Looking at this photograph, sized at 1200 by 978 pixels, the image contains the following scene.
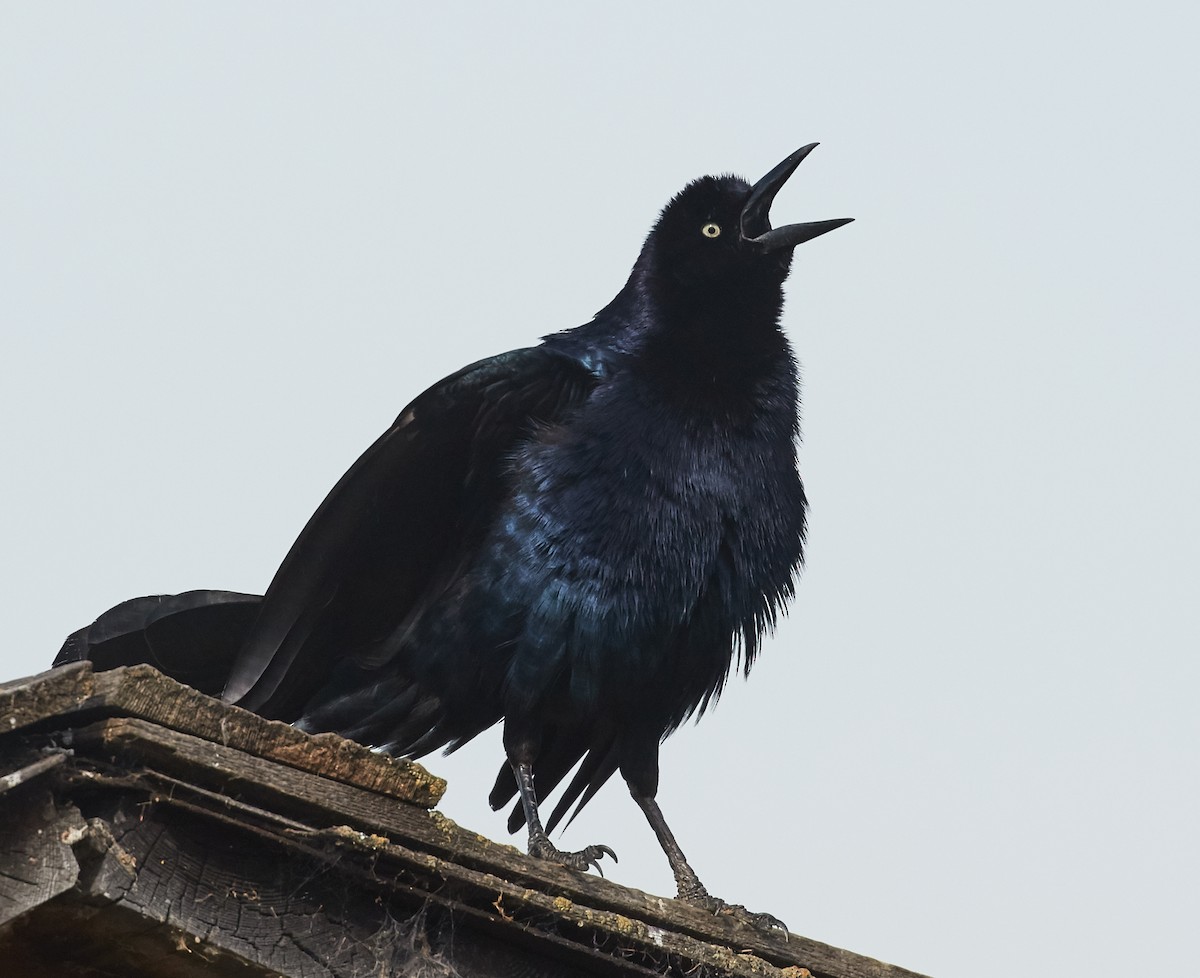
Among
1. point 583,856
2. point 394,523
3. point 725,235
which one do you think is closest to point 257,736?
point 583,856

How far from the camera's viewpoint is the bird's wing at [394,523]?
4574 millimetres

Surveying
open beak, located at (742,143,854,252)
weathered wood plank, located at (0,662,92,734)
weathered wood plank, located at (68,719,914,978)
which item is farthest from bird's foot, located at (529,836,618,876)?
open beak, located at (742,143,854,252)

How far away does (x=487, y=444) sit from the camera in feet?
15.8

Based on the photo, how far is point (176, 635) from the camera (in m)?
4.57

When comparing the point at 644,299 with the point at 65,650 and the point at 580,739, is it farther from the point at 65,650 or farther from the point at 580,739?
the point at 65,650

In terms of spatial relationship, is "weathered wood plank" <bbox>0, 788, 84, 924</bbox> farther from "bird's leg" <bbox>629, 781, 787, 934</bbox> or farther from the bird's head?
the bird's head

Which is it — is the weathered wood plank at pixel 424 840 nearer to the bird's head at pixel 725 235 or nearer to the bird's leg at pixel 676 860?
the bird's leg at pixel 676 860

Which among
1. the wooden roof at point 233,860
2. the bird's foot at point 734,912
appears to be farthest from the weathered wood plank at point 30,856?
the bird's foot at point 734,912

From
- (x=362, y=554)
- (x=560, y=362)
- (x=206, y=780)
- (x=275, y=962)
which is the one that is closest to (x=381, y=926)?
(x=275, y=962)

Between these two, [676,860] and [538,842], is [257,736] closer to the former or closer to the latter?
[538,842]

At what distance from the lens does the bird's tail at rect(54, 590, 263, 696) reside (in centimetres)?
446

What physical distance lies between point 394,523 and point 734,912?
1428 mm

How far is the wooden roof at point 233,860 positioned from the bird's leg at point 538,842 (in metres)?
0.87

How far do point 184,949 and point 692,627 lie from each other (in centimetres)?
233
